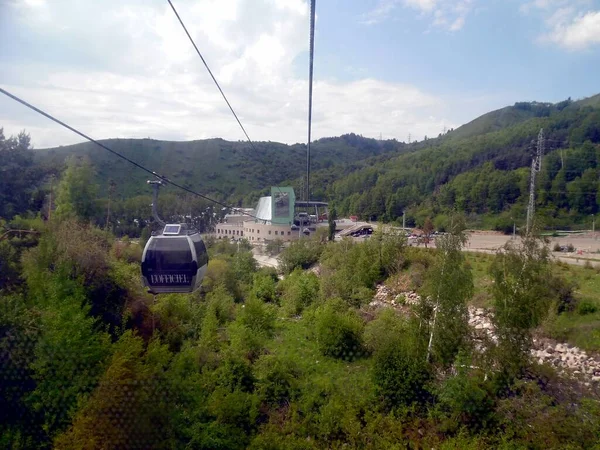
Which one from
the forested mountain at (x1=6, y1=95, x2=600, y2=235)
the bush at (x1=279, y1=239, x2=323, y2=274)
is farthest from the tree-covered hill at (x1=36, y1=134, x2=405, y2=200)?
the bush at (x1=279, y1=239, x2=323, y2=274)

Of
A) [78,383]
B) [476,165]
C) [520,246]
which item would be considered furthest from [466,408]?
[476,165]

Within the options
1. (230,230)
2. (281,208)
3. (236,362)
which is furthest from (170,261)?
(230,230)

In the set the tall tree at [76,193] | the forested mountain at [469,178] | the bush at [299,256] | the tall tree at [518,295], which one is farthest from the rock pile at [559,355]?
the bush at [299,256]

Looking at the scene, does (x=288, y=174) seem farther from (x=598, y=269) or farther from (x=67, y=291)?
(x=67, y=291)

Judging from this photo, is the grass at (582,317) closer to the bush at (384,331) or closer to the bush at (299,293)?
the bush at (384,331)

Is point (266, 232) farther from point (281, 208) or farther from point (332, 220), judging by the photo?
point (281, 208)
